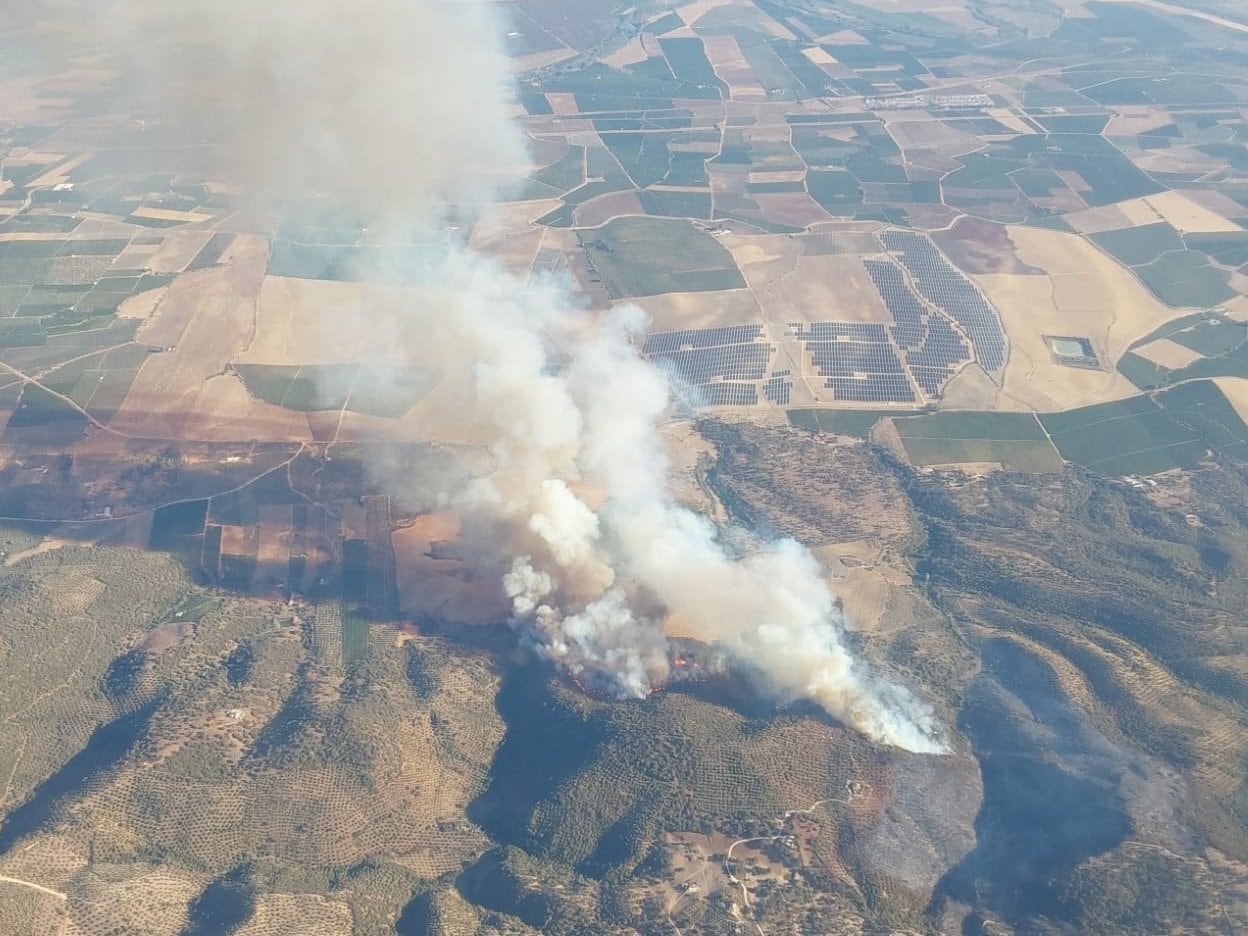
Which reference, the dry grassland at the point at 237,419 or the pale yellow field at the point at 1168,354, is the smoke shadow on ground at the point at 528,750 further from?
the pale yellow field at the point at 1168,354

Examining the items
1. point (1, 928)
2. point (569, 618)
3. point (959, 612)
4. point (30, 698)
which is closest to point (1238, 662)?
point (959, 612)

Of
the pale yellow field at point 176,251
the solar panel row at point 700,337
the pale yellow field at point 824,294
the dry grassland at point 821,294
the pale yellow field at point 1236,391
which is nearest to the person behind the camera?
the pale yellow field at point 1236,391

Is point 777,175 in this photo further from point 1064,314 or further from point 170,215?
point 170,215

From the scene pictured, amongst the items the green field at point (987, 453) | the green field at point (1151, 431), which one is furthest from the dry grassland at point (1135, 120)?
the green field at point (987, 453)

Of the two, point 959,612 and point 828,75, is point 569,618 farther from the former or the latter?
point 828,75


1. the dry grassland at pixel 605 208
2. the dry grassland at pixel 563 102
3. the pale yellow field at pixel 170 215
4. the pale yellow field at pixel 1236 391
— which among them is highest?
the dry grassland at pixel 563 102

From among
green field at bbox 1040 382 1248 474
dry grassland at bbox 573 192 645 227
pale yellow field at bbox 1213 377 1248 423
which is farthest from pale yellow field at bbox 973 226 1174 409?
dry grassland at bbox 573 192 645 227

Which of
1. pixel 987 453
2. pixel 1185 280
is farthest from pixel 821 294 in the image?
pixel 1185 280
